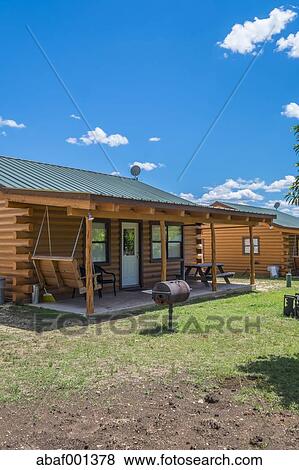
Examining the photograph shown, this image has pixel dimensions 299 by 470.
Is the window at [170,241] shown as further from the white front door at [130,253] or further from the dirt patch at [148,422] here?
the dirt patch at [148,422]

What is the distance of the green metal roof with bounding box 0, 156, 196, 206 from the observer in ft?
35.2

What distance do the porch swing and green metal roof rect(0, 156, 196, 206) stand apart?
106 centimetres

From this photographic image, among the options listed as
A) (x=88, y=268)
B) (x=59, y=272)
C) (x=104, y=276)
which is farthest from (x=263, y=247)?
(x=88, y=268)

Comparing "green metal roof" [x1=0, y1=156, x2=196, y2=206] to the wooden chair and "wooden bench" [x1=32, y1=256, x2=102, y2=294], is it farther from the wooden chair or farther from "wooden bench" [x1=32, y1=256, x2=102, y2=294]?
the wooden chair

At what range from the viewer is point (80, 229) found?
32.5 ft

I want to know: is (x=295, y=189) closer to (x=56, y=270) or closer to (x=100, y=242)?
(x=56, y=270)

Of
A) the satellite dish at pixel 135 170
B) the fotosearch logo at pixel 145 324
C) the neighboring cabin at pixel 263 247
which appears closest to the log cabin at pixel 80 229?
the fotosearch logo at pixel 145 324

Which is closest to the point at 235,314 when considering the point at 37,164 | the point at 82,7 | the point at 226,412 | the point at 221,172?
the point at 226,412

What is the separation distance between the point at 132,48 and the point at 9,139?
581 cm

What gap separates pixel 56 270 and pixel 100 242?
9.26 feet

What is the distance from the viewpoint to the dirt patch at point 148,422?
300 centimetres

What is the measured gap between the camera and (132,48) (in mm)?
11438

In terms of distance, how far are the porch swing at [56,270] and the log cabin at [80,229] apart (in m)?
0.02
